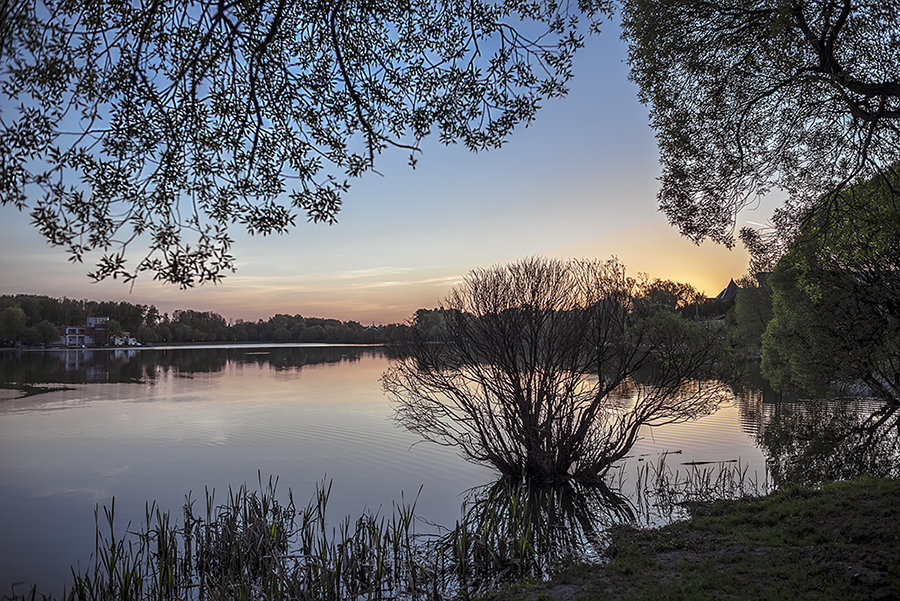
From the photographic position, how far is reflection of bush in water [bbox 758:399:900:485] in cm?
1437

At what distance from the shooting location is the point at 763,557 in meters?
6.86

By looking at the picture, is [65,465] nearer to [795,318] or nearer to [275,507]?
[275,507]

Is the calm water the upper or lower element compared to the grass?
lower

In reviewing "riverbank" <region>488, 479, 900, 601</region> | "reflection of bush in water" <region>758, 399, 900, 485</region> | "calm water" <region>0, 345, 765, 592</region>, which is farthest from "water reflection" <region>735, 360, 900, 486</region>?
"riverbank" <region>488, 479, 900, 601</region>

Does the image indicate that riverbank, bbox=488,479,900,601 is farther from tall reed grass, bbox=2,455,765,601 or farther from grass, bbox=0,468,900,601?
tall reed grass, bbox=2,455,765,601

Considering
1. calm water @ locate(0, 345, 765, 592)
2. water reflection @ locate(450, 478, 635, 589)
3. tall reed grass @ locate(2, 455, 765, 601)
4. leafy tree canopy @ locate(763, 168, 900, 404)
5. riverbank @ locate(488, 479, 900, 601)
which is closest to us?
riverbank @ locate(488, 479, 900, 601)

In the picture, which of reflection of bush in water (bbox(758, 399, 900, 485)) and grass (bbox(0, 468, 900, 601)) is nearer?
grass (bbox(0, 468, 900, 601))

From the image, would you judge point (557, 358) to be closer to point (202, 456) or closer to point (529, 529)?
point (529, 529)

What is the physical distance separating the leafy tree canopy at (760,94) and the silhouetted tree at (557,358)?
434 centimetres

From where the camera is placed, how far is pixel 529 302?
14445 mm

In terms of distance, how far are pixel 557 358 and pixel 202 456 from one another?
569 inches

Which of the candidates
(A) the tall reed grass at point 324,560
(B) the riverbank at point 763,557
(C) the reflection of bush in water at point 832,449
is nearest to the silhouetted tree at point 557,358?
(A) the tall reed grass at point 324,560

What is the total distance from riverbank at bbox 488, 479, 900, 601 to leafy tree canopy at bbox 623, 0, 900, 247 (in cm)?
473

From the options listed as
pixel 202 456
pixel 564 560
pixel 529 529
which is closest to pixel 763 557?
pixel 564 560
